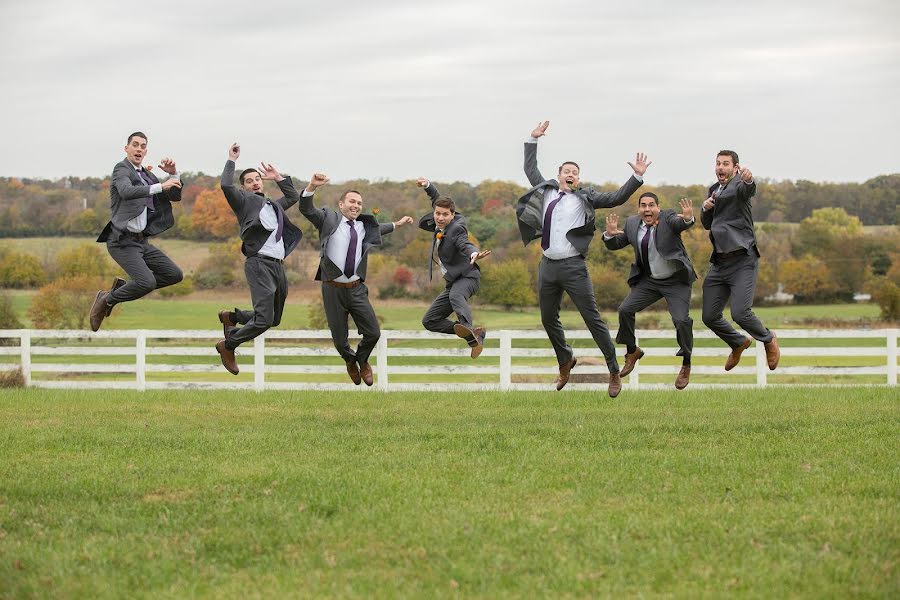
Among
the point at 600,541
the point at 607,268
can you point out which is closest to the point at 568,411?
the point at 600,541

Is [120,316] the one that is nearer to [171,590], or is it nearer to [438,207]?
[438,207]

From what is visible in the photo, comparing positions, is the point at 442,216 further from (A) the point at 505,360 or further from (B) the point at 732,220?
(A) the point at 505,360

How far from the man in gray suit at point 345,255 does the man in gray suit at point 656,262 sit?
2351 millimetres

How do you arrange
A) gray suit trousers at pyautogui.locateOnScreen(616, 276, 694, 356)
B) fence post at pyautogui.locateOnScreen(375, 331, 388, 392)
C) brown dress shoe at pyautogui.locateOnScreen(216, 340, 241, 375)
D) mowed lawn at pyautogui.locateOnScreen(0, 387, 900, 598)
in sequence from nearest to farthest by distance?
mowed lawn at pyautogui.locateOnScreen(0, 387, 900, 598)
gray suit trousers at pyautogui.locateOnScreen(616, 276, 694, 356)
brown dress shoe at pyautogui.locateOnScreen(216, 340, 241, 375)
fence post at pyautogui.locateOnScreen(375, 331, 388, 392)

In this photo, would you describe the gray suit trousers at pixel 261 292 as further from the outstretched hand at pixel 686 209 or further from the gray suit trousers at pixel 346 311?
the outstretched hand at pixel 686 209

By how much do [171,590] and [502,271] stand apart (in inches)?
1300

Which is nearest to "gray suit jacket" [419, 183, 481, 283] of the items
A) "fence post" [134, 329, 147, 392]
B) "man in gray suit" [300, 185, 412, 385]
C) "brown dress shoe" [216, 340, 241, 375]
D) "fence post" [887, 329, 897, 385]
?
"man in gray suit" [300, 185, 412, 385]

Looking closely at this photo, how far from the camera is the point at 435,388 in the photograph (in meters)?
18.5

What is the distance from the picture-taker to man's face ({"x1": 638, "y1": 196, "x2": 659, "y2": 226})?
465 inches

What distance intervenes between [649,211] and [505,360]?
6899 millimetres

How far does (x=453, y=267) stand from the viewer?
1262 centimetres

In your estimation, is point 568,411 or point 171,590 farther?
point 568,411

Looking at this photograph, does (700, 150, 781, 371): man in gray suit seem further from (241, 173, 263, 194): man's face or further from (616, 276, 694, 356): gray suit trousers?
(241, 173, 263, 194): man's face

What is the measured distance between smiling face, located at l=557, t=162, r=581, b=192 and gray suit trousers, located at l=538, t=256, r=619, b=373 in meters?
0.71
